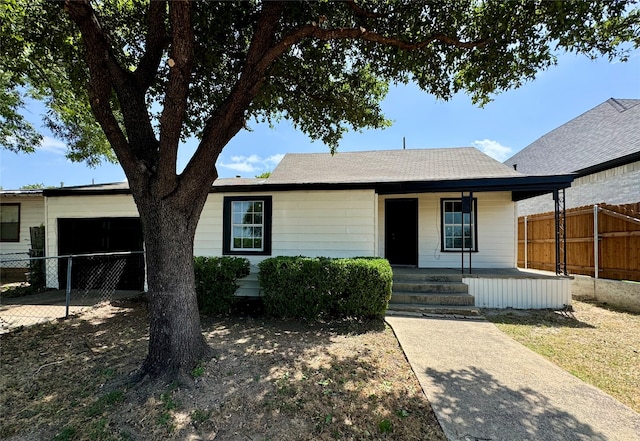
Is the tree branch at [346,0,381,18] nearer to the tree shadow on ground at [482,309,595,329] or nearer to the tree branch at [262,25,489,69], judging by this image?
the tree branch at [262,25,489,69]

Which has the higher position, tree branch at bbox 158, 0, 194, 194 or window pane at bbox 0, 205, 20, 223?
tree branch at bbox 158, 0, 194, 194

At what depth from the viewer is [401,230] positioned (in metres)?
9.30

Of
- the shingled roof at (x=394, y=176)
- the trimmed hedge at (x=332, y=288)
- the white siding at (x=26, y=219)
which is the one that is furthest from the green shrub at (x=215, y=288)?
the white siding at (x=26, y=219)

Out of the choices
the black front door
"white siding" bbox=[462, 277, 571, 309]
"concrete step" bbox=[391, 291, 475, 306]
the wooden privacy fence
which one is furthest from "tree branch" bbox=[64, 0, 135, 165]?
the wooden privacy fence

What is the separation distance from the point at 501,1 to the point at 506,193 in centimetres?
603

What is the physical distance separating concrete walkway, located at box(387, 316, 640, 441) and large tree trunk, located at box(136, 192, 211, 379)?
291 cm

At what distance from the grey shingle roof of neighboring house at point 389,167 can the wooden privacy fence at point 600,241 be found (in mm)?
2530

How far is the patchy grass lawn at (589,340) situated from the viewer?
3529mm

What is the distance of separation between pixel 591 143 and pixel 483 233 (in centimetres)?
832

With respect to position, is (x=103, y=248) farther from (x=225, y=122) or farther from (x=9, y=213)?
(x=9, y=213)

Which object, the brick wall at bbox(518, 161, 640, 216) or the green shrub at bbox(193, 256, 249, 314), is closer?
the green shrub at bbox(193, 256, 249, 314)

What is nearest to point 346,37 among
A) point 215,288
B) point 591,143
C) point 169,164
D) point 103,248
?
point 169,164

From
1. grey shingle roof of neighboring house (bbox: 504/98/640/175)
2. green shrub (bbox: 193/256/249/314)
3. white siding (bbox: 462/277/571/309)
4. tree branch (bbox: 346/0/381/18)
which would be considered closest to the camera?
tree branch (bbox: 346/0/381/18)

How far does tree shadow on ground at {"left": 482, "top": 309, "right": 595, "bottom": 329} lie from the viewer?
573 cm
